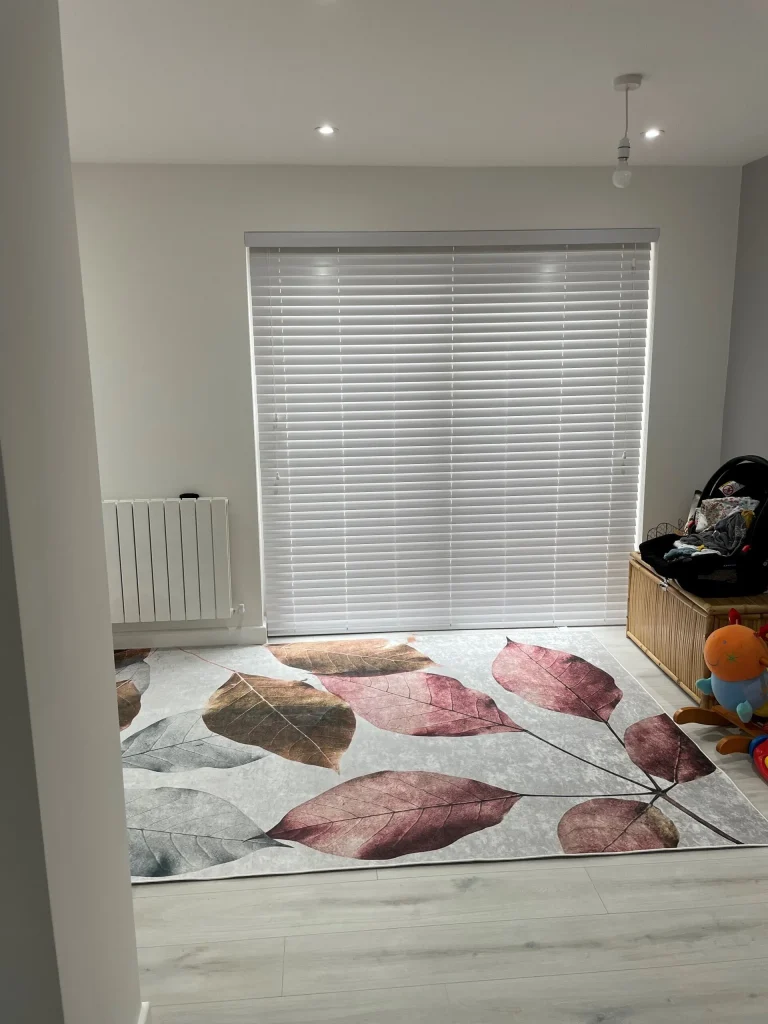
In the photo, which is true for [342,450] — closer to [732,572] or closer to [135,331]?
[135,331]

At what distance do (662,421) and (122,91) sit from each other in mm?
3006

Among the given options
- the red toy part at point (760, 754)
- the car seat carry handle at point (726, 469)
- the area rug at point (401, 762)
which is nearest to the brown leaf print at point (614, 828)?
the area rug at point (401, 762)

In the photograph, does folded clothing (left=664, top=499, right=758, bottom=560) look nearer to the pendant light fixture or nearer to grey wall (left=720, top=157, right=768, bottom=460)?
grey wall (left=720, top=157, right=768, bottom=460)

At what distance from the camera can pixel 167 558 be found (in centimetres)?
389

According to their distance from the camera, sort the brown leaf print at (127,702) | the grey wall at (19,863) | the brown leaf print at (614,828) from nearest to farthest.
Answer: the grey wall at (19,863), the brown leaf print at (614,828), the brown leaf print at (127,702)

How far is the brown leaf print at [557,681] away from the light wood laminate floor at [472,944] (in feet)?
3.28

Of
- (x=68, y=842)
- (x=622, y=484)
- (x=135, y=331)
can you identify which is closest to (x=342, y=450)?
(x=135, y=331)

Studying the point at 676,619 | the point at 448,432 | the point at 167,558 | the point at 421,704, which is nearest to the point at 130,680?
the point at 167,558

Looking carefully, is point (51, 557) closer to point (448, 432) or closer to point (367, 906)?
point (367, 906)

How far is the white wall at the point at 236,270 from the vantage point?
145 inches

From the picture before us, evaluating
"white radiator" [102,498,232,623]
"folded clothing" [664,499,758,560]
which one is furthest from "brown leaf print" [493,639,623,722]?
"white radiator" [102,498,232,623]

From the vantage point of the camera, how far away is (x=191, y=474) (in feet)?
12.8

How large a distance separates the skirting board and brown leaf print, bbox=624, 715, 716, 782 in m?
2.04

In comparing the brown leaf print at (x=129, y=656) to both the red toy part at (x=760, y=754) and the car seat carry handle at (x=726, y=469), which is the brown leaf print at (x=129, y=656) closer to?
the red toy part at (x=760, y=754)
